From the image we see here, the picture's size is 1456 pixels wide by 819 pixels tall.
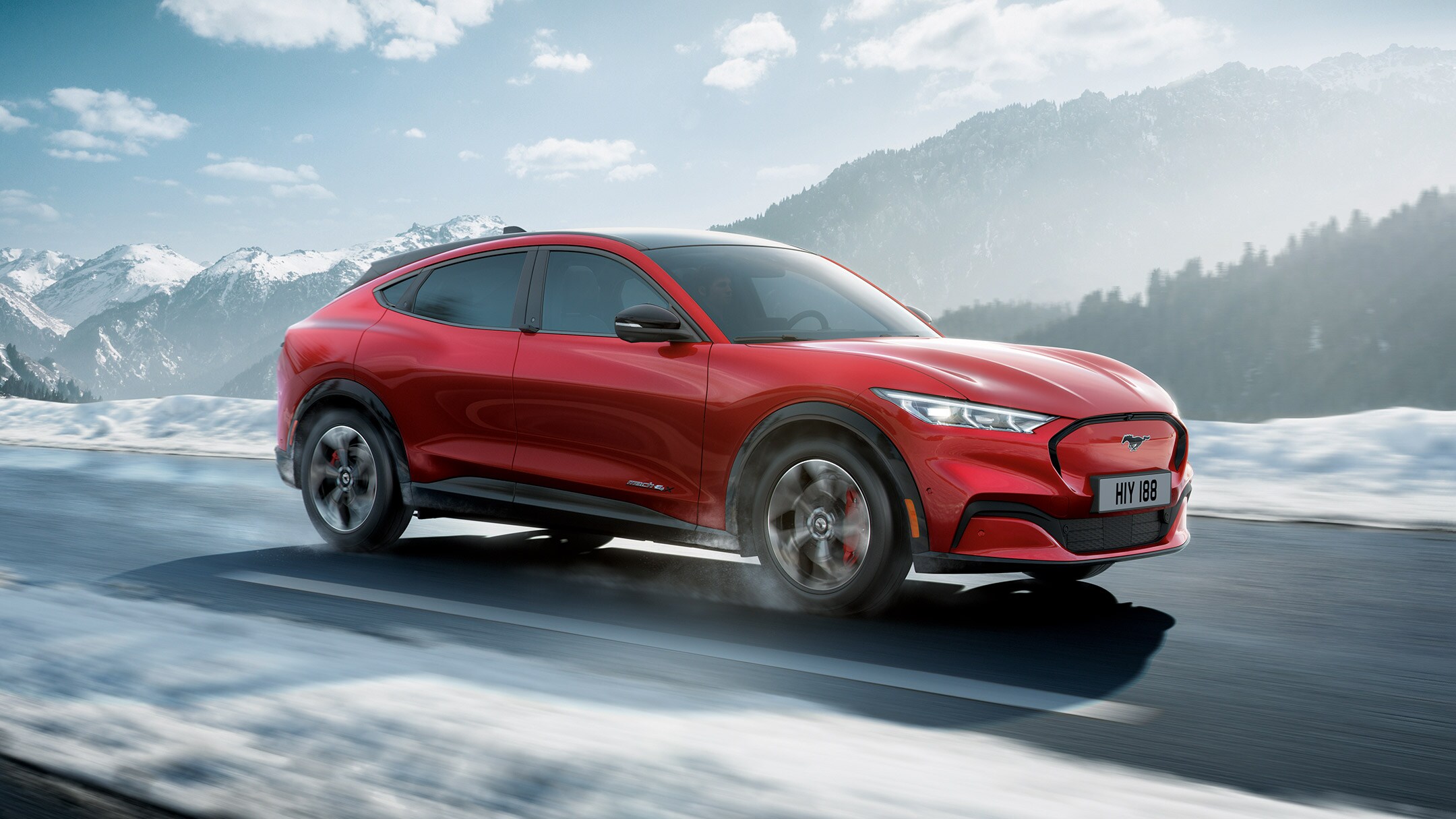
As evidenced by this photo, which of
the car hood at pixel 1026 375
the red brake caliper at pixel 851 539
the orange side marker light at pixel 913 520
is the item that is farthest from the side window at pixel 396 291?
the orange side marker light at pixel 913 520

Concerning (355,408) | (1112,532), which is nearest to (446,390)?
(355,408)

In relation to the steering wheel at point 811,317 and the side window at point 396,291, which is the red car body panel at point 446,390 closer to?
the side window at point 396,291

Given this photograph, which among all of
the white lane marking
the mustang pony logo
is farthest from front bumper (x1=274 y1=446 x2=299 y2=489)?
the mustang pony logo

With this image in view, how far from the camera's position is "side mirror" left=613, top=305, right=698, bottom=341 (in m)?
4.89

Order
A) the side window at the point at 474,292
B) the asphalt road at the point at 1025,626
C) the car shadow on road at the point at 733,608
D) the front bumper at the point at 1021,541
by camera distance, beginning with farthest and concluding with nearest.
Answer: the side window at the point at 474,292 < the front bumper at the point at 1021,541 < the car shadow on road at the point at 733,608 < the asphalt road at the point at 1025,626

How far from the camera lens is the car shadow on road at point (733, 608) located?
12.8 ft

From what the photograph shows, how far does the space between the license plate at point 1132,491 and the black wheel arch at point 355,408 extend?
3.37 m

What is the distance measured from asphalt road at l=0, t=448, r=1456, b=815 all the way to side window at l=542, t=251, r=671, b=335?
46.4 inches

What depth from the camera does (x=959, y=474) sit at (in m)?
4.23

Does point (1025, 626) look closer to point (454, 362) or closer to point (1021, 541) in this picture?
point (1021, 541)

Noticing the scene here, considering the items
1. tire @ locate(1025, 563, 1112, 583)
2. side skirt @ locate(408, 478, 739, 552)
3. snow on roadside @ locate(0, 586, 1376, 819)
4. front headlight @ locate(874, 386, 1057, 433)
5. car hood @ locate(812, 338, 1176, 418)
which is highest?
car hood @ locate(812, 338, 1176, 418)

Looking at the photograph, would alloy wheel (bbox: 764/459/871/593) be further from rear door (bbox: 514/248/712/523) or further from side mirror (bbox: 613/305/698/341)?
side mirror (bbox: 613/305/698/341)

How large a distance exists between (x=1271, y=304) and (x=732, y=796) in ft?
610

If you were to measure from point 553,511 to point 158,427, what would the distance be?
35.2 feet
